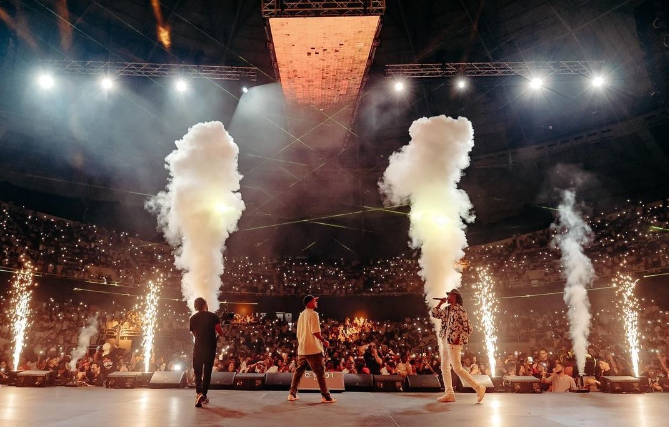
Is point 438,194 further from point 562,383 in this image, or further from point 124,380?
point 124,380

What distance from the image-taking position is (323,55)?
13070 millimetres

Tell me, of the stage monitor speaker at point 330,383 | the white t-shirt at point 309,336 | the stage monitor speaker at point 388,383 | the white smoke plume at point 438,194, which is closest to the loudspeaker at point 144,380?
the stage monitor speaker at point 330,383

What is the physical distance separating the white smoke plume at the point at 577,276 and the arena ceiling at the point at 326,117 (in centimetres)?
269

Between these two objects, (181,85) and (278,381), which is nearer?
(278,381)

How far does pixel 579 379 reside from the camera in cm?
966

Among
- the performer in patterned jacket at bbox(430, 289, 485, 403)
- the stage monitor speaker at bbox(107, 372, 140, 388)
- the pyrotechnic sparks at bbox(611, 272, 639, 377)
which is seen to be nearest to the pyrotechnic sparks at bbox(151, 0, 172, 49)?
the stage monitor speaker at bbox(107, 372, 140, 388)

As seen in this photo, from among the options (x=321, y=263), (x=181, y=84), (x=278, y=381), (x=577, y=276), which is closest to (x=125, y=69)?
(x=181, y=84)

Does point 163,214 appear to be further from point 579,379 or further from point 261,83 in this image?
point 579,379

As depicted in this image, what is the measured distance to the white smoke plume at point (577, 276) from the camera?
54.7 feet

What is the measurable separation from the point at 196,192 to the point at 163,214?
45.5 feet

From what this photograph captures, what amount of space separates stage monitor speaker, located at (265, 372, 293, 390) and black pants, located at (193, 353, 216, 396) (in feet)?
10.1

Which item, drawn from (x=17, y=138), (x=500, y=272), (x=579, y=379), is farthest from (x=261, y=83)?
(x=579, y=379)

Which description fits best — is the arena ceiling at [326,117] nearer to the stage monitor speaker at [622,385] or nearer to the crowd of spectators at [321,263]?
the crowd of spectators at [321,263]

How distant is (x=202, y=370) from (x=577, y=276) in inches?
651
